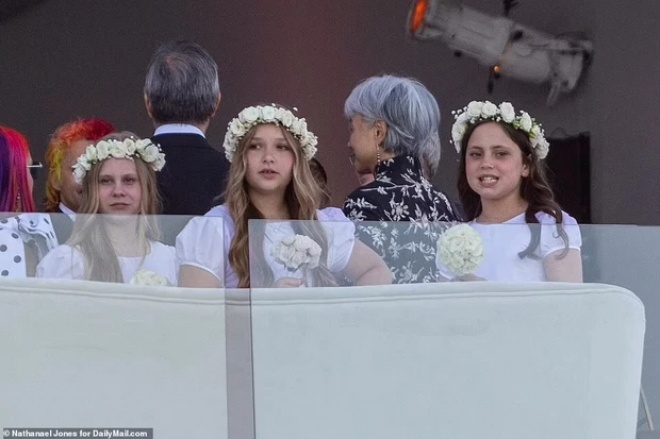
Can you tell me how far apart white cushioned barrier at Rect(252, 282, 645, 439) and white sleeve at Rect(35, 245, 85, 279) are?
406 mm

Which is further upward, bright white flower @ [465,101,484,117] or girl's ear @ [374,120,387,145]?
bright white flower @ [465,101,484,117]

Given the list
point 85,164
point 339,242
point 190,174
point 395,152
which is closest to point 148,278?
point 339,242

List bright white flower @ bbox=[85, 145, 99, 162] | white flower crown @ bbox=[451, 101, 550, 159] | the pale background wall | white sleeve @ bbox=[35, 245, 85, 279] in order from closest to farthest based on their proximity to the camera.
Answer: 1. white sleeve @ bbox=[35, 245, 85, 279]
2. bright white flower @ bbox=[85, 145, 99, 162]
3. white flower crown @ bbox=[451, 101, 550, 159]
4. the pale background wall

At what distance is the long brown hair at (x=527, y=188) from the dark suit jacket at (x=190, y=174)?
67 centimetres

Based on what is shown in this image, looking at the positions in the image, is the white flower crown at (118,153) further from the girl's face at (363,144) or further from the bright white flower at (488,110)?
the bright white flower at (488,110)

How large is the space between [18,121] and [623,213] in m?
2.27

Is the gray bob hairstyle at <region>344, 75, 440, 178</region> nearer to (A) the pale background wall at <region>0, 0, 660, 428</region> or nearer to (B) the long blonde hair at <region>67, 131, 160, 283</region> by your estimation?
(B) the long blonde hair at <region>67, 131, 160, 283</region>

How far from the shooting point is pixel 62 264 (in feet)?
10.9

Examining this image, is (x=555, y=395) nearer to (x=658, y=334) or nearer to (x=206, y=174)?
(x=658, y=334)

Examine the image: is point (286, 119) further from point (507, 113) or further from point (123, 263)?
point (123, 263)

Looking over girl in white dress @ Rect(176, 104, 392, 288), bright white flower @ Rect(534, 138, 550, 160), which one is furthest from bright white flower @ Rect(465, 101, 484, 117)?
girl in white dress @ Rect(176, 104, 392, 288)

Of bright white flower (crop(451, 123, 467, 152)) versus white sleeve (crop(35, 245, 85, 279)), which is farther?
bright white flower (crop(451, 123, 467, 152))

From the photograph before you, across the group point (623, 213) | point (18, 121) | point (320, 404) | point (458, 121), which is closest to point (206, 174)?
point (458, 121)

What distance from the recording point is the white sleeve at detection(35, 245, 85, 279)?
10.9ft
